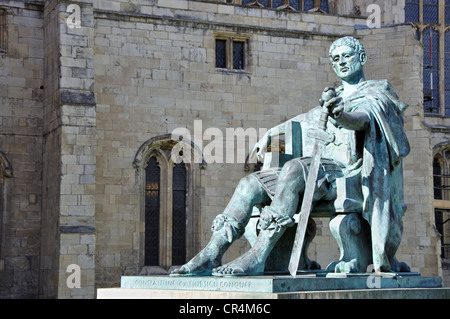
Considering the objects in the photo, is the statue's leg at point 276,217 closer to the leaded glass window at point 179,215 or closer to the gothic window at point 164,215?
the gothic window at point 164,215

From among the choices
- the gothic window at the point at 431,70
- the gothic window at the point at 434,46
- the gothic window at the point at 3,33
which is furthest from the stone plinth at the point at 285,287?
the gothic window at the point at 434,46

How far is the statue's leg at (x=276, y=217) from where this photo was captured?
6.67 meters

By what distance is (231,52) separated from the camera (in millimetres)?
20375

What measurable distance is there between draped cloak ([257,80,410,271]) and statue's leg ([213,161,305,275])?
0.19 meters

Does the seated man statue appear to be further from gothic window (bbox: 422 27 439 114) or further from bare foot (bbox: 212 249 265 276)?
gothic window (bbox: 422 27 439 114)

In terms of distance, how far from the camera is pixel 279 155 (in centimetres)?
762

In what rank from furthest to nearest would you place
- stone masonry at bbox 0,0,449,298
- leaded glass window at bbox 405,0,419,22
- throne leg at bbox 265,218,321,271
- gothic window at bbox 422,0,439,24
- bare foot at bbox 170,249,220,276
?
gothic window at bbox 422,0,439,24 → leaded glass window at bbox 405,0,419,22 → stone masonry at bbox 0,0,449,298 → throne leg at bbox 265,218,321,271 → bare foot at bbox 170,249,220,276

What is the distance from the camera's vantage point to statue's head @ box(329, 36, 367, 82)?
7609 mm

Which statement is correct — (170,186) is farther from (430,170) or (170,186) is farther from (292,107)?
(430,170)

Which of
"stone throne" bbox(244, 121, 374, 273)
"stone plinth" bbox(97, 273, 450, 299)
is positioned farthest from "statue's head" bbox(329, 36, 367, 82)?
"stone plinth" bbox(97, 273, 450, 299)

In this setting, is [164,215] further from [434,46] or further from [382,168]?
[434,46]

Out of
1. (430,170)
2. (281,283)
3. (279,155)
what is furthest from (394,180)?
(430,170)

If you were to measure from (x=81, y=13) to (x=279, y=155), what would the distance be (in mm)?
11232

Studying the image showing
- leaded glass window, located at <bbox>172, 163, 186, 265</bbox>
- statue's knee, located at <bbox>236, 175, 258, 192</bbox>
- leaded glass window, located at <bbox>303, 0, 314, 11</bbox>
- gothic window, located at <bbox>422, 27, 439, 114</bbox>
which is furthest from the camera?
gothic window, located at <bbox>422, 27, 439, 114</bbox>
